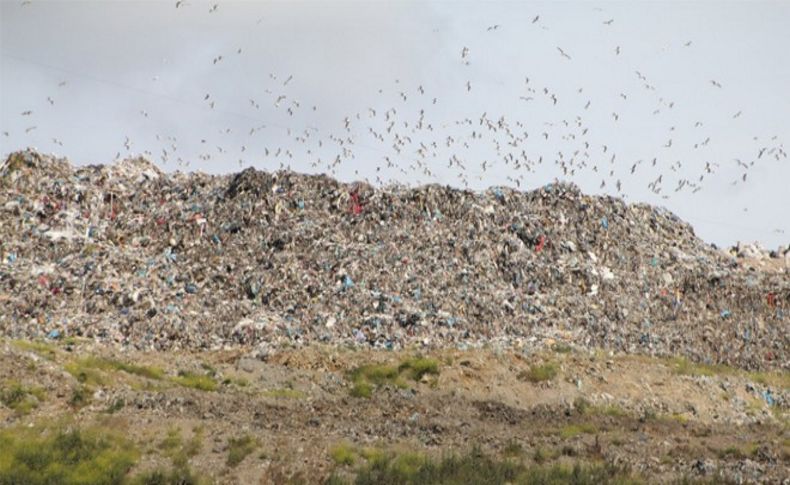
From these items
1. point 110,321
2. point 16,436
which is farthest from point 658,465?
point 110,321

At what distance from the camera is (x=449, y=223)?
1421 inches

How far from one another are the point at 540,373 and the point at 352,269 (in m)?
8.59

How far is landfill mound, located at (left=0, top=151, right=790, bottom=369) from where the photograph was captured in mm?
29719

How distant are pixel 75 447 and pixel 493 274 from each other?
58.6 feet

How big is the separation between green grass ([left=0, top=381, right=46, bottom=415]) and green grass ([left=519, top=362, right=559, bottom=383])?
12.0 m

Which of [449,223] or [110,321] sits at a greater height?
[449,223]

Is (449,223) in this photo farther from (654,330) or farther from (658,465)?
(658,465)

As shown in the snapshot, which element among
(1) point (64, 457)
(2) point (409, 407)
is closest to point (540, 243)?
(2) point (409, 407)

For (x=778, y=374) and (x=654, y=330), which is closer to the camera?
(x=778, y=374)

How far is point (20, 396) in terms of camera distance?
20953mm

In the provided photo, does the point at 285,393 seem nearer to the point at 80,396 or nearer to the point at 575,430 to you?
the point at 80,396

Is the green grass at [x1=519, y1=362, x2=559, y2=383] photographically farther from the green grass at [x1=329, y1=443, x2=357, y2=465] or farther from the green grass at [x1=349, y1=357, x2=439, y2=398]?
the green grass at [x1=329, y1=443, x2=357, y2=465]

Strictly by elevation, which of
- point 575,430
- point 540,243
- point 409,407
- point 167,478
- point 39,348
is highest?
point 540,243

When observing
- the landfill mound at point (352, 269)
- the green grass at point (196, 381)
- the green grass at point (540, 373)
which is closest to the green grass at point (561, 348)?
the landfill mound at point (352, 269)
